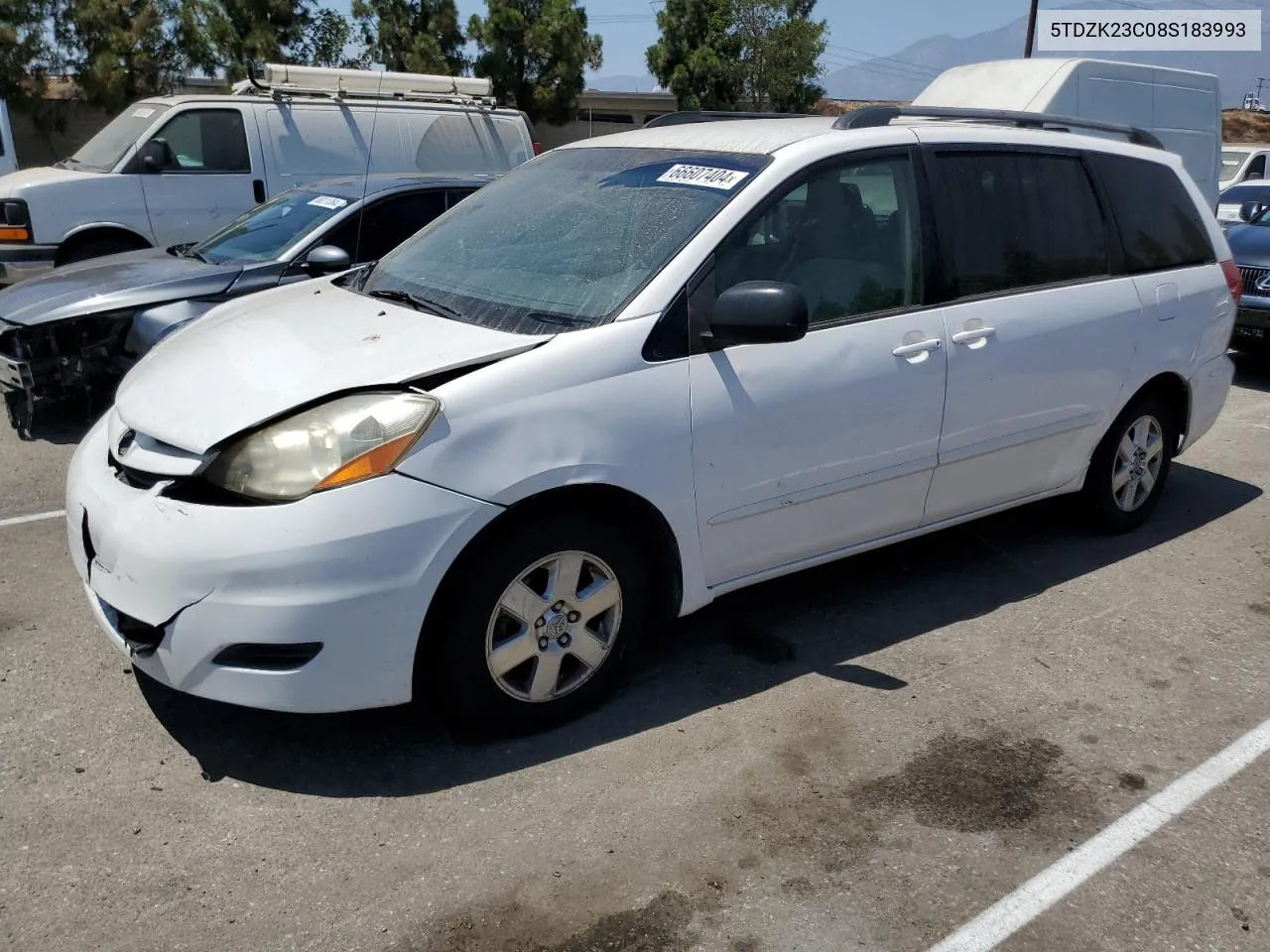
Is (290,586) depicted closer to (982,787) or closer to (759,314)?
(759,314)

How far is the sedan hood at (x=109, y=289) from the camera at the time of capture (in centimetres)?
611

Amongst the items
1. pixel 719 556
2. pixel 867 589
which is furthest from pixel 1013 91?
pixel 719 556

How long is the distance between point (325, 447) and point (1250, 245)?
8974 millimetres

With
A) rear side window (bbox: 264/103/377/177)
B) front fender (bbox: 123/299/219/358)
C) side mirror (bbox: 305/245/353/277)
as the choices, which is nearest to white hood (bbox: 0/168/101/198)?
rear side window (bbox: 264/103/377/177)

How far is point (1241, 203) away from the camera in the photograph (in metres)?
10.9

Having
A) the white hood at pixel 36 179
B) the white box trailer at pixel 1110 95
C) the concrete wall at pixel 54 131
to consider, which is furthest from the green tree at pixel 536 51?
the white hood at pixel 36 179

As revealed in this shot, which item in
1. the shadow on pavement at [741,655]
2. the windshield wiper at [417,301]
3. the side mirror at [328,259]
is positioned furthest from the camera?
the side mirror at [328,259]

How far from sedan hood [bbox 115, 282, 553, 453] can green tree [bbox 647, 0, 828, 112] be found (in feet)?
117

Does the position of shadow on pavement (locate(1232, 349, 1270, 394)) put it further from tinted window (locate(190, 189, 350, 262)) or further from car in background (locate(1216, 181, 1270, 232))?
tinted window (locate(190, 189, 350, 262))

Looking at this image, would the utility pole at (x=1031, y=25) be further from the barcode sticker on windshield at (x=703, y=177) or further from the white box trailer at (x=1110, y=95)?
the barcode sticker on windshield at (x=703, y=177)

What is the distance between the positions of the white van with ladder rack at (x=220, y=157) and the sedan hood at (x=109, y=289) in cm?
293

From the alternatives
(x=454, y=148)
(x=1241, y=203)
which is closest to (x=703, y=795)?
(x=454, y=148)

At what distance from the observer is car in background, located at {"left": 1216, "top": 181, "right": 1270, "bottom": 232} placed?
33.9 feet

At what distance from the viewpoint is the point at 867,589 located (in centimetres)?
464
